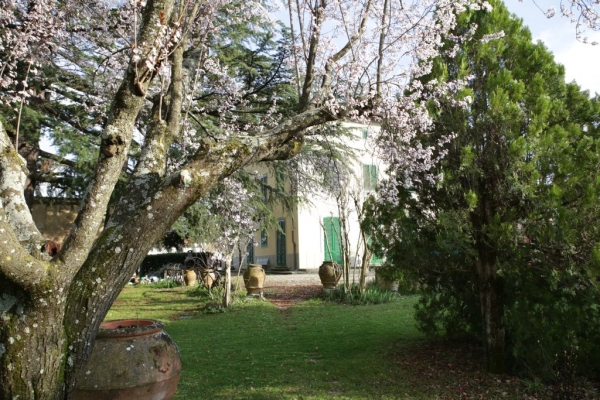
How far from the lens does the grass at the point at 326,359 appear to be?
16.2 feet

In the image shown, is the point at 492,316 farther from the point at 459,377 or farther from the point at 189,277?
the point at 189,277

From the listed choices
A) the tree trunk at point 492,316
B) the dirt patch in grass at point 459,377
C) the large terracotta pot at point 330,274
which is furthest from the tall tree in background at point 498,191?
the large terracotta pot at point 330,274

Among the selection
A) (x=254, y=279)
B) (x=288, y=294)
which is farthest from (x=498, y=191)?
(x=288, y=294)

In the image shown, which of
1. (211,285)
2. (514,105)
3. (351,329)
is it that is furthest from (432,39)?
(211,285)

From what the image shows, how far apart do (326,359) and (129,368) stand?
122 inches

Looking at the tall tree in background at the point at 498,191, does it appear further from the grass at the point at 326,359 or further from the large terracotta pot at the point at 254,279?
the large terracotta pot at the point at 254,279

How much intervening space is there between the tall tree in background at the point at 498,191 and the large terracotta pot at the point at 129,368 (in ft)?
10.4

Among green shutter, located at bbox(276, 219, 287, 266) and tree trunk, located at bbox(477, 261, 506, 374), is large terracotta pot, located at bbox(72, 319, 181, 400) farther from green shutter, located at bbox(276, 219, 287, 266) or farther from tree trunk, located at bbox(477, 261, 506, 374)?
green shutter, located at bbox(276, 219, 287, 266)

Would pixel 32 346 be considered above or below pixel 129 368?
above

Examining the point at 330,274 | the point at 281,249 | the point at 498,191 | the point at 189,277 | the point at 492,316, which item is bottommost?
the point at 189,277

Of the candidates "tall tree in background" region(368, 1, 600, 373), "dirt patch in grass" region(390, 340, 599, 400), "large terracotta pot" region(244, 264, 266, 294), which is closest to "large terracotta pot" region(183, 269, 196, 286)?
"large terracotta pot" region(244, 264, 266, 294)

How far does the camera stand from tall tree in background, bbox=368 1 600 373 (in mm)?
4727

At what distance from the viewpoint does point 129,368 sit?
3850 mm

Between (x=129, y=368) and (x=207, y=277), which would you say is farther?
(x=207, y=277)
